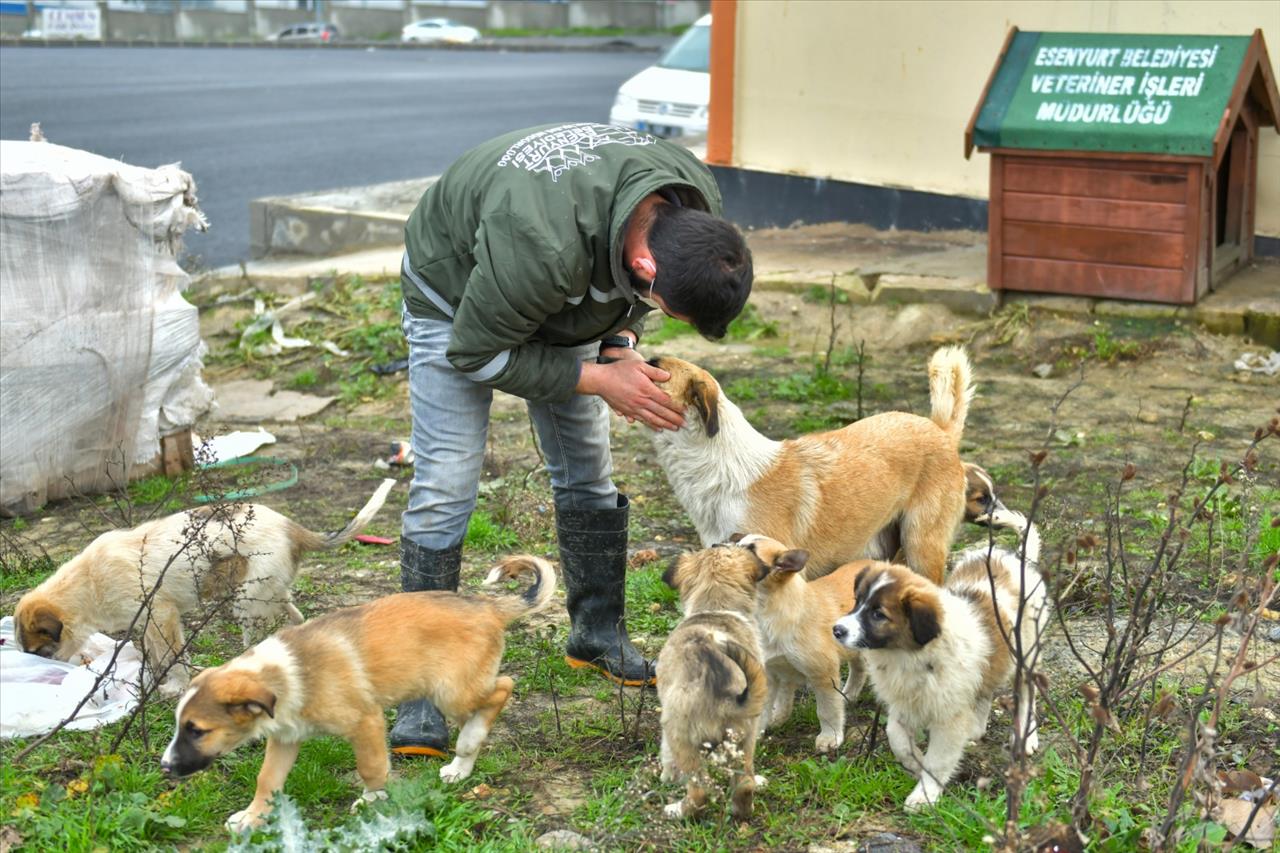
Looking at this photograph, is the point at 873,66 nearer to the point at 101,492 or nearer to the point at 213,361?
the point at 213,361

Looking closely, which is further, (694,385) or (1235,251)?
(1235,251)

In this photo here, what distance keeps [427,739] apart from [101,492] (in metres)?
3.62

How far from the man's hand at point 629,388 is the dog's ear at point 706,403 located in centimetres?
46

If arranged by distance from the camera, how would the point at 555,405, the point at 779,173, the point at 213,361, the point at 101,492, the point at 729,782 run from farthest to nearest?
1. the point at 779,173
2. the point at 213,361
3. the point at 101,492
4. the point at 555,405
5. the point at 729,782

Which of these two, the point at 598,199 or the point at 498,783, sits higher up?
the point at 598,199

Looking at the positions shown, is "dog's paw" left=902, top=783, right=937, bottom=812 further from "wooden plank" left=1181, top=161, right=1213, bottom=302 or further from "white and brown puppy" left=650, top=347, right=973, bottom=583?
"wooden plank" left=1181, top=161, right=1213, bottom=302

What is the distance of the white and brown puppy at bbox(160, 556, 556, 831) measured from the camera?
385 centimetres

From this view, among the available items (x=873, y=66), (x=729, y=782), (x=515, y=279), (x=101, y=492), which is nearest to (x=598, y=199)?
(x=515, y=279)

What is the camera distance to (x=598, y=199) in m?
4.11

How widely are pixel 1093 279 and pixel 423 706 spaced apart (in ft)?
21.0

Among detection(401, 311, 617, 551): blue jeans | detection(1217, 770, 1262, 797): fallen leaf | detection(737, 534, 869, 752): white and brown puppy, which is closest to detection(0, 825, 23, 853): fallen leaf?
detection(401, 311, 617, 551): blue jeans

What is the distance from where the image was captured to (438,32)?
156ft

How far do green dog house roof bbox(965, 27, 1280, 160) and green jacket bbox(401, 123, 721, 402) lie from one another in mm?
5385

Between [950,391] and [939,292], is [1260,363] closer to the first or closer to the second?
[939,292]
